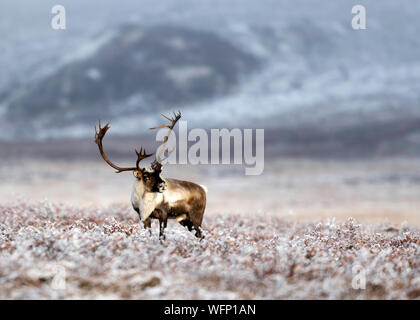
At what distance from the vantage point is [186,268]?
867 centimetres

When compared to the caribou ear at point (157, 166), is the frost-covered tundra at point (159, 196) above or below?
below

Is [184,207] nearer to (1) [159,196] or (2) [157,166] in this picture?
(1) [159,196]

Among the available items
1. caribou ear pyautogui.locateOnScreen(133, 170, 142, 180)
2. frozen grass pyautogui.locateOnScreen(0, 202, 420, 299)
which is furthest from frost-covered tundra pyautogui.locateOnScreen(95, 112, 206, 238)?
frozen grass pyautogui.locateOnScreen(0, 202, 420, 299)

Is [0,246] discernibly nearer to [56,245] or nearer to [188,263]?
[56,245]

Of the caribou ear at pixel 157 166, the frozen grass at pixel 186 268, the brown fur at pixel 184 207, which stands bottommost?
the frozen grass at pixel 186 268

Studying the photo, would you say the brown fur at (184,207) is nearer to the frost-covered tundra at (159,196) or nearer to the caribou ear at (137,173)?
the frost-covered tundra at (159,196)

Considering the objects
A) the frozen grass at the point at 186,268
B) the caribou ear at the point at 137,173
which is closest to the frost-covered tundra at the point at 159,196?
the caribou ear at the point at 137,173

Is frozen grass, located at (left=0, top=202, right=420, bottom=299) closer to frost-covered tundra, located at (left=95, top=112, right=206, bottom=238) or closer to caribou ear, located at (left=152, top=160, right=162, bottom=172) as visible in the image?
frost-covered tundra, located at (left=95, top=112, right=206, bottom=238)

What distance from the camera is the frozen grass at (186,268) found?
786cm

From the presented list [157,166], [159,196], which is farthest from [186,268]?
[157,166]
